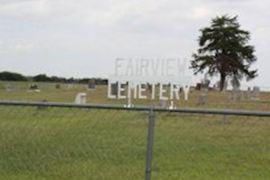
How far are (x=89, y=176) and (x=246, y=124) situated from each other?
218 cm

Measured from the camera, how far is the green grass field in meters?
8.75

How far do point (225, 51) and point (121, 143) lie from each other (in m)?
73.8

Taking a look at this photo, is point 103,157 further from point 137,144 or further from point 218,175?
point 218,175

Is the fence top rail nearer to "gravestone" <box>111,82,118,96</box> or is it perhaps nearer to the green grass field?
the green grass field

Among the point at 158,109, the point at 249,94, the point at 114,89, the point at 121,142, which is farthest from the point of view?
the point at 249,94

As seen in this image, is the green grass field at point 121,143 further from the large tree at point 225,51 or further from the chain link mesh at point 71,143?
the large tree at point 225,51

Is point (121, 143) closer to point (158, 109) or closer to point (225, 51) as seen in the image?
point (158, 109)

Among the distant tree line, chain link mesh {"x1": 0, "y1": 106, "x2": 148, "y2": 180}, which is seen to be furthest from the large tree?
chain link mesh {"x1": 0, "y1": 106, "x2": 148, "y2": 180}

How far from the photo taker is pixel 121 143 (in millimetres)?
9430

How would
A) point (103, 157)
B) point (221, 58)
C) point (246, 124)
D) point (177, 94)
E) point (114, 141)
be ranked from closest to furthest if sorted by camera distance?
point (246, 124) < point (114, 141) < point (103, 157) < point (177, 94) < point (221, 58)

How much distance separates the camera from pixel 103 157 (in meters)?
9.97

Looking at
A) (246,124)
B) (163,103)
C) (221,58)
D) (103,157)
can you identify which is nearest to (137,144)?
(103,157)

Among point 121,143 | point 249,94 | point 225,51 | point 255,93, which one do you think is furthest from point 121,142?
point 225,51

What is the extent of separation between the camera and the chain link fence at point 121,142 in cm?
871
